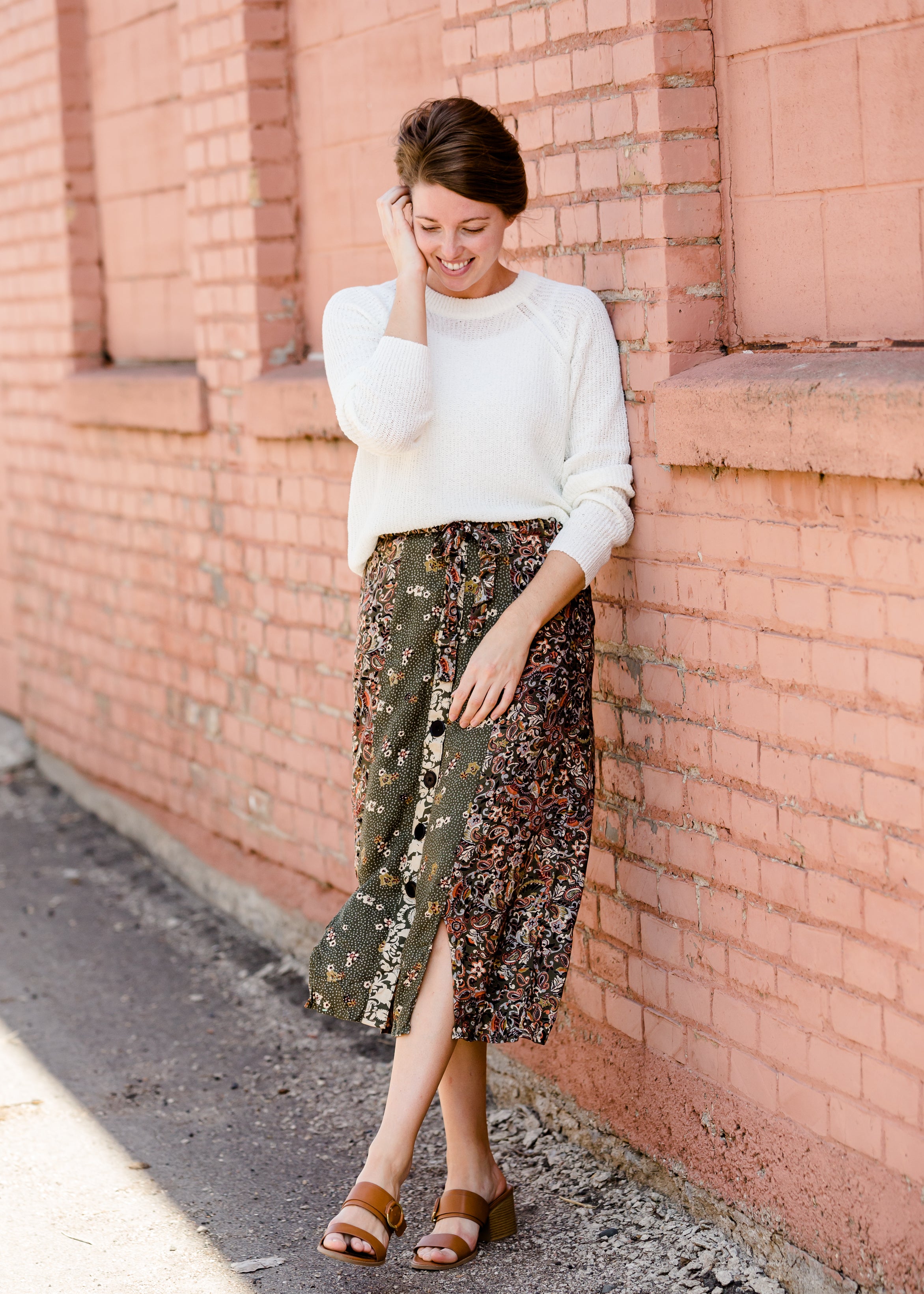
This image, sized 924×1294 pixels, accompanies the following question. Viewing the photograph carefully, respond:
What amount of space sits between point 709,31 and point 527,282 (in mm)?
590

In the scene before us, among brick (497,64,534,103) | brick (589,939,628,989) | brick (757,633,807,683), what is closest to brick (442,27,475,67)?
brick (497,64,534,103)

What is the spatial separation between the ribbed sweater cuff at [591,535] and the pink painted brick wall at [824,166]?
44 cm

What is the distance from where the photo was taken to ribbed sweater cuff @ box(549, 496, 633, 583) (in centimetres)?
305

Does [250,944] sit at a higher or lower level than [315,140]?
lower

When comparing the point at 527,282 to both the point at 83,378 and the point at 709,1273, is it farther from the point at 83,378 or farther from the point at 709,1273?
the point at 83,378

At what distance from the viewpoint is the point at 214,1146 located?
3.81 metres

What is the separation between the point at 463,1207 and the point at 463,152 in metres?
2.06

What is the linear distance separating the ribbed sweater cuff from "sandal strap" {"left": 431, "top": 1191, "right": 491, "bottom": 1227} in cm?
127

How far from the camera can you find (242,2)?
4707 millimetres

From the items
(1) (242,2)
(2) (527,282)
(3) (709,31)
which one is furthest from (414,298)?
(1) (242,2)

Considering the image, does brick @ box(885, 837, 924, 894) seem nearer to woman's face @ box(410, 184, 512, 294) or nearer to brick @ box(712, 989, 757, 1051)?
brick @ box(712, 989, 757, 1051)

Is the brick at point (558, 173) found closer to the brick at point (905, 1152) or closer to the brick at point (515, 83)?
the brick at point (515, 83)

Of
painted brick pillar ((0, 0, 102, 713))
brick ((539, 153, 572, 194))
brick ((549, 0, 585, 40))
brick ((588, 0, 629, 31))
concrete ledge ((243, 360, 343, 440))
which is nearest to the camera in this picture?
brick ((588, 0, 629, 31))

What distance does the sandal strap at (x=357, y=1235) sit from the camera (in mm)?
2934
